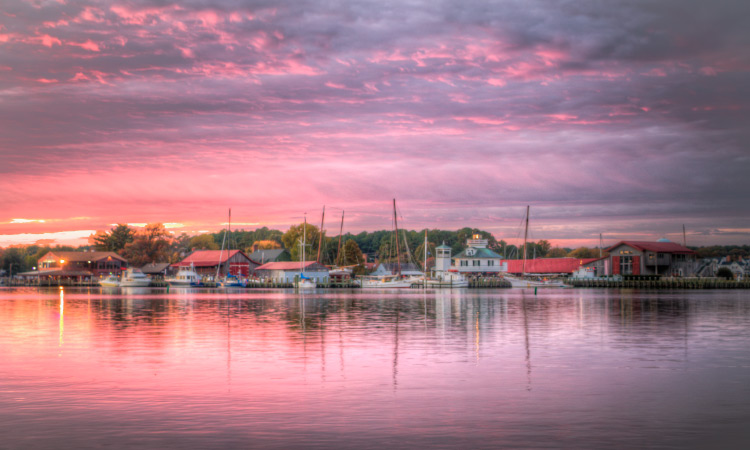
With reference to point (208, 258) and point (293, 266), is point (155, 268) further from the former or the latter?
point (293, 266)

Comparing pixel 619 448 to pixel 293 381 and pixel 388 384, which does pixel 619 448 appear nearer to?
pixel 388 384

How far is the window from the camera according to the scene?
474 ft

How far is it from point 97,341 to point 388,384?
18.9 metres

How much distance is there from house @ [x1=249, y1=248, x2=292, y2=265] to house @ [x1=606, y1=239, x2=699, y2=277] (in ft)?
264

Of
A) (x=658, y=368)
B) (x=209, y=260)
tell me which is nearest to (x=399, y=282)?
(x=209, y=260)

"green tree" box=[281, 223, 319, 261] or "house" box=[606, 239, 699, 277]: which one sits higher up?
"green tree" box=[281, 223, 319, 261]

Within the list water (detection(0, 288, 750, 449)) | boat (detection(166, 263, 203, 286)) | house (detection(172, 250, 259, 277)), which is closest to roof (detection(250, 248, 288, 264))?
house (detection(172, 250, 259, 277))

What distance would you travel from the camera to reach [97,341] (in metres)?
33.6

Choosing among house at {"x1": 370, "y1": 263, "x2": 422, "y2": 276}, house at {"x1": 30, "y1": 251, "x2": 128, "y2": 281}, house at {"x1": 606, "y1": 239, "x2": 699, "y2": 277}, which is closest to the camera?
house at {"x1": 606, "y1": 239, "x2": 699, "y2": 277}

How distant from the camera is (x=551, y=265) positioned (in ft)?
A: 529

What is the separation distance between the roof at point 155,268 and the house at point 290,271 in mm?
35549

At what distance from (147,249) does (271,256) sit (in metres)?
36.9

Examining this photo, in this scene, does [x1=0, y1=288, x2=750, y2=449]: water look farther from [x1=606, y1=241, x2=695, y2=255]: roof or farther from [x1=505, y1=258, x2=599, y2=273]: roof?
[x1=505, y1=258, x2=599, y2=273]: roof

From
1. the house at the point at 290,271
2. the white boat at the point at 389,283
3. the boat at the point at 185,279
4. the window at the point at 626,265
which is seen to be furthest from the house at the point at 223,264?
the window at the point at 626,265
